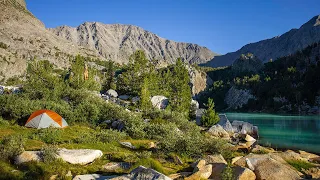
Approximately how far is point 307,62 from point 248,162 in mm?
207803

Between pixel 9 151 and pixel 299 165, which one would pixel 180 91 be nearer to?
pixel 299 165

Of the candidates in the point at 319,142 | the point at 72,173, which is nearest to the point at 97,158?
the point at 72,173

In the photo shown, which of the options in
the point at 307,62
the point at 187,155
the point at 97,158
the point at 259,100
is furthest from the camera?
the point at 307,62

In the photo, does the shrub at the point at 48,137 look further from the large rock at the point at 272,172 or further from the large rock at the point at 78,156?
the large rock at the point at 272,172

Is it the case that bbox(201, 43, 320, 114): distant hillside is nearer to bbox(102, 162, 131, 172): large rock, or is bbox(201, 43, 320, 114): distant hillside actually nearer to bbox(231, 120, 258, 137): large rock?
bbox(231, 120, 258, 137): large rock

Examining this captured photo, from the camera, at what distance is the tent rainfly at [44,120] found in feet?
91.9

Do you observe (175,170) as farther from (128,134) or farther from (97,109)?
(97,109)

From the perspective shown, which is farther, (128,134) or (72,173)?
(128,134)

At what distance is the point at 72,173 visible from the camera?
12555 mm

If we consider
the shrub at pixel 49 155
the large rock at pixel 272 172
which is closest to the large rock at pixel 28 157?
the shrub at pixel 49 155

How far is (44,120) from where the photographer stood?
2827cm

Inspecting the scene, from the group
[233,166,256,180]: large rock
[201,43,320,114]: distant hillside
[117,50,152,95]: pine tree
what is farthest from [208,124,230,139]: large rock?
[201,43,320,114]: distant hillside

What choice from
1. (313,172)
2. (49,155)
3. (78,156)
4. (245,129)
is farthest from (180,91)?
(49,155)

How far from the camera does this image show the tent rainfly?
2802cm
